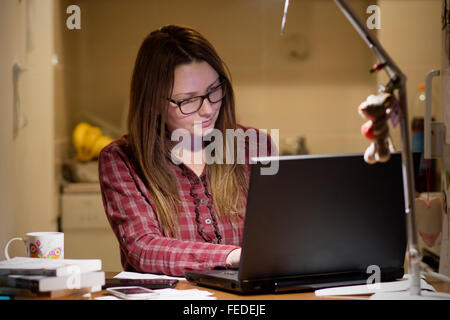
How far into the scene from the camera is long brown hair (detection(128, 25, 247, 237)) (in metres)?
1.60

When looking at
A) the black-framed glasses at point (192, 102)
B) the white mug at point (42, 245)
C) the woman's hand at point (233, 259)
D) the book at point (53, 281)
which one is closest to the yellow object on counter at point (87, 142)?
the black-framed glasses at point (192, 102)

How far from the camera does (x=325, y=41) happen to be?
11.1 feet

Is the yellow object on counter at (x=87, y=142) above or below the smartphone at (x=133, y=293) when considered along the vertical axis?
above

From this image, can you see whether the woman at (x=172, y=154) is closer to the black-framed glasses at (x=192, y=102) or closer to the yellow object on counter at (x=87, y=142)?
the black-framed glasses at (x=192, y=102)

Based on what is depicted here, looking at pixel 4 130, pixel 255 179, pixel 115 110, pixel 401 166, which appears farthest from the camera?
pixel 115 110

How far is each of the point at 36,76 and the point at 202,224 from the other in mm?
1310

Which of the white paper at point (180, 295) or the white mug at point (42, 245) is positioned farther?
the white mug at point (42, 245)

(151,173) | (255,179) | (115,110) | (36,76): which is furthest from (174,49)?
(115,110)

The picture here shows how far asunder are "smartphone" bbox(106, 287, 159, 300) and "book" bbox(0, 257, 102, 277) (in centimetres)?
6

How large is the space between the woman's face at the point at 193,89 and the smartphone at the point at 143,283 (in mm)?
537

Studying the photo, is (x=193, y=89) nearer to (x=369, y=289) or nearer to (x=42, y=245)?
(x=42, y=245)

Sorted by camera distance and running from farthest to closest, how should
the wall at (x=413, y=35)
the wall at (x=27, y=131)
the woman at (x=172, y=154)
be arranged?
the wall at (x=413, y=35) → the wall at (x=27, y=131) → the woman at (x=172, y=154)

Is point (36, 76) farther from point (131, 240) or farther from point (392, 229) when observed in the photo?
point (392, 229)

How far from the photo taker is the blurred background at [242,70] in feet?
9.12
